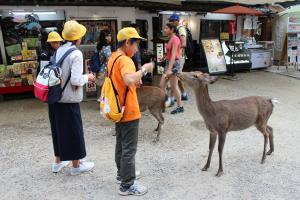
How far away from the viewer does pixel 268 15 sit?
12789 millimetres

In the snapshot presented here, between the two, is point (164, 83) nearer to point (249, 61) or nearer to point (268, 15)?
point (249, 61)

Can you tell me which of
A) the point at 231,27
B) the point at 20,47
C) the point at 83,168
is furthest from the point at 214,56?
the point at 83,168

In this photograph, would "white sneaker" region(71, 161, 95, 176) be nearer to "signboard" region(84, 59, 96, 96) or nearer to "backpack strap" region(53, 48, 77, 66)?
"backpack strap" region(53, 48, 77, 66)

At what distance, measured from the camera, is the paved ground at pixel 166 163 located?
366 centimetres

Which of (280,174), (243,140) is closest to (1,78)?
(243,140)

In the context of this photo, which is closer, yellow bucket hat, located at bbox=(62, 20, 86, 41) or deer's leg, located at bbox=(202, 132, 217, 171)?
yellow bucket hat, located at bbox=(62, 20, 86, 41)

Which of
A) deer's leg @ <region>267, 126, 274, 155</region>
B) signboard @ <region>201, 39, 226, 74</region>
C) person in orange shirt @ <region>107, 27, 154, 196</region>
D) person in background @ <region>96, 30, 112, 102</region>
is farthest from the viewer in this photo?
signboard @ <region>201, 39, 226, 74</region>

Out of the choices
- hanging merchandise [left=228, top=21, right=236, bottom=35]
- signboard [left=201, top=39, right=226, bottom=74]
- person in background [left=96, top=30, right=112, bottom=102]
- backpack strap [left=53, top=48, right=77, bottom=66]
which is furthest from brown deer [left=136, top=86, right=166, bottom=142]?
hanging merchandise [left=228, top=21, right=236, bottom=35]

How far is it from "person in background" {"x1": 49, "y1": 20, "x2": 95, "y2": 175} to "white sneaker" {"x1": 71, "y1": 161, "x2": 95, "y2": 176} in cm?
13

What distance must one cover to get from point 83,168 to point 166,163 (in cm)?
110

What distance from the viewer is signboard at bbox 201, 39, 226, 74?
1061 centimetres

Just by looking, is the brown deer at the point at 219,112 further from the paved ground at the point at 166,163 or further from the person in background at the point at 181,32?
the person in background at the point at 181,32

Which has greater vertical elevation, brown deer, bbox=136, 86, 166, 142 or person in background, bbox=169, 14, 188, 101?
person in background, bbox=169, 14, 188, 101

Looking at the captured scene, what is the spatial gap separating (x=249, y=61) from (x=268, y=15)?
2701 millimetres
